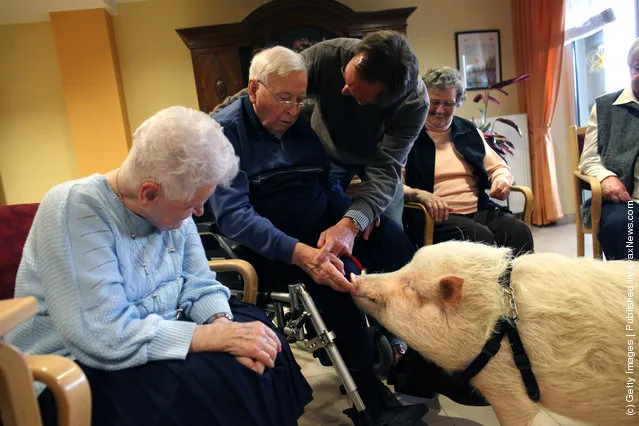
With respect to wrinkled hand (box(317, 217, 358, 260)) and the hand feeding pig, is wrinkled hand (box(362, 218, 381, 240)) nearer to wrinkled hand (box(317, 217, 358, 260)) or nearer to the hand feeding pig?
wrinkled hand (box(317, 217, 358, 260))

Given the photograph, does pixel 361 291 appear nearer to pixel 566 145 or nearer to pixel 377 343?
pixel 377 343

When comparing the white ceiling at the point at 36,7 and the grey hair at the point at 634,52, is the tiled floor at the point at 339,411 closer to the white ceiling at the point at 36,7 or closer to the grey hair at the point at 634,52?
the grey hair at the point at 634,52

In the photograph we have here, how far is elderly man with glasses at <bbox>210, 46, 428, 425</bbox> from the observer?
1.50 metres

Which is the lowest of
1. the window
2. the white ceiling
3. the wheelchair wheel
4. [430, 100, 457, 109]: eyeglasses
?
the wheelchair wheel

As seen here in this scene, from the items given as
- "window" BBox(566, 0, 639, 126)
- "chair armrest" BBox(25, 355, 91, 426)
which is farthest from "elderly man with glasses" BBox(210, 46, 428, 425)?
"window" BBox(566, 0, 639, 126)

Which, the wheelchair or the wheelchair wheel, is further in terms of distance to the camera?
the wheelchair wheel

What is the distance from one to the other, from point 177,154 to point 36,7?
16.1ft

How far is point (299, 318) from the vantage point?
1.43 metres

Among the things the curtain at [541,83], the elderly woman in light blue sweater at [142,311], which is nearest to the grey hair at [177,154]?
the elderly woman in light blue sweater at [142,311]

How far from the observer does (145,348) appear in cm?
98

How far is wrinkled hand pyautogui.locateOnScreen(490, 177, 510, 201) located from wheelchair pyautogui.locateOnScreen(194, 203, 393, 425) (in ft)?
3.32

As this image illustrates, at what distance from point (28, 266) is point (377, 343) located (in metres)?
1.31

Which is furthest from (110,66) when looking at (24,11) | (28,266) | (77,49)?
(28,266)

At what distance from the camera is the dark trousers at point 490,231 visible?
7.02ft
